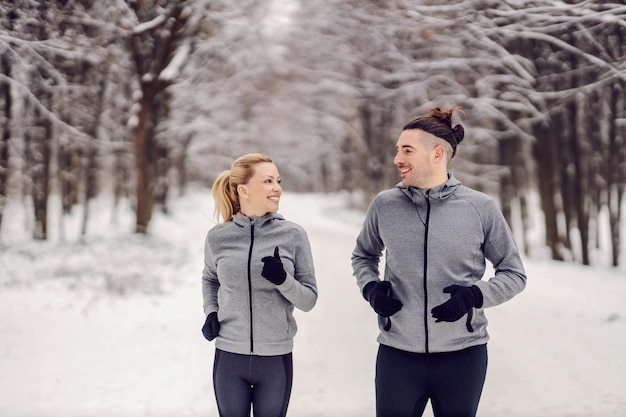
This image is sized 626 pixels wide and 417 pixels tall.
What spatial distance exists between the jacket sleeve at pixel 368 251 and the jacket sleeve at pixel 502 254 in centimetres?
55

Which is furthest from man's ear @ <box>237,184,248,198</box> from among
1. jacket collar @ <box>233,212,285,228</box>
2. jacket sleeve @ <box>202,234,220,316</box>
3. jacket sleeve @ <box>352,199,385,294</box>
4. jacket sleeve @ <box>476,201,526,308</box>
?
jacket sleeve @ <box>476,201,526,308</box>

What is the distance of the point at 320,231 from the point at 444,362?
16.8 metres

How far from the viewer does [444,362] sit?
9.12 feet

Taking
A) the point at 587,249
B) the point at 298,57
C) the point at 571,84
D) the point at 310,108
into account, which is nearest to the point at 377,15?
the point at 571,84

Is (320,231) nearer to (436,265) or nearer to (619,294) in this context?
(619,294)

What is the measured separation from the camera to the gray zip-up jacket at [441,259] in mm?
2789

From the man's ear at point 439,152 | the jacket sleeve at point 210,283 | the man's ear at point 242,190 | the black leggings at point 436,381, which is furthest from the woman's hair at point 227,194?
the black leggings at point 436,381

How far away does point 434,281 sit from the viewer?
280 centimetres

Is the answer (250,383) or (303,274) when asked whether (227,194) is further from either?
(250,383)

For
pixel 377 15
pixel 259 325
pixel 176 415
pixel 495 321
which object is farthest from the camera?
pixel 377 15

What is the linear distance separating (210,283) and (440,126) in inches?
58.0

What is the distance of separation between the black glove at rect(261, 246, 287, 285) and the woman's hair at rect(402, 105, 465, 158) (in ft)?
3.04

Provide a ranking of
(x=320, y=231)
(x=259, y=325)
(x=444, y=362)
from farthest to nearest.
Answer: (x=320, y=231), (x=259, y=325), (x=444, y=362)

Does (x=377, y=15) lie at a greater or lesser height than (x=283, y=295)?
greater
